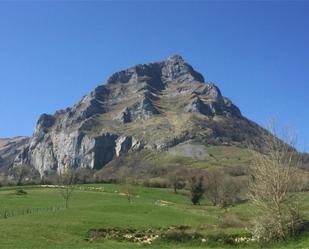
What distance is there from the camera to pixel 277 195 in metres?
44.6

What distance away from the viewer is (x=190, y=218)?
7762 cm

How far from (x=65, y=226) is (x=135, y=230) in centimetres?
908

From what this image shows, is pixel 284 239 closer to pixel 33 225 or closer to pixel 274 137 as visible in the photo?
pixel 274 137

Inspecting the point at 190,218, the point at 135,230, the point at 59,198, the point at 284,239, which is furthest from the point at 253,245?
the point at 59,198

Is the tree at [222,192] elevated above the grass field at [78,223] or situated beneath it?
elevated above

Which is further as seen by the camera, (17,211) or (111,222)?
(17,211)

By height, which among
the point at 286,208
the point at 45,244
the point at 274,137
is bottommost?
the point at 45,244

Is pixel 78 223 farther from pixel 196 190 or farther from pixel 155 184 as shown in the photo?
pixel 155 184

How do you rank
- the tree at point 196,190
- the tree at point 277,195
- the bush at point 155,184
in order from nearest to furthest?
the tree at point 277,195 < the tree at point 196,190 < the bush at point 155,184

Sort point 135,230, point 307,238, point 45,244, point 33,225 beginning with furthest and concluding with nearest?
point 135,230 < point 33,225 < point 45,244 < point 307,238

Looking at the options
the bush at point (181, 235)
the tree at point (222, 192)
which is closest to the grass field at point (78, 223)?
the bush at point (181, 235)

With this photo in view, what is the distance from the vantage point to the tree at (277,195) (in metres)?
44.4

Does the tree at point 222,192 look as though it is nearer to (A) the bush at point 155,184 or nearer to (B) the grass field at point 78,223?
(B) the grass field at point 78,223

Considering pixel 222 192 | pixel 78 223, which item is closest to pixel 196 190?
pixel 222 192
